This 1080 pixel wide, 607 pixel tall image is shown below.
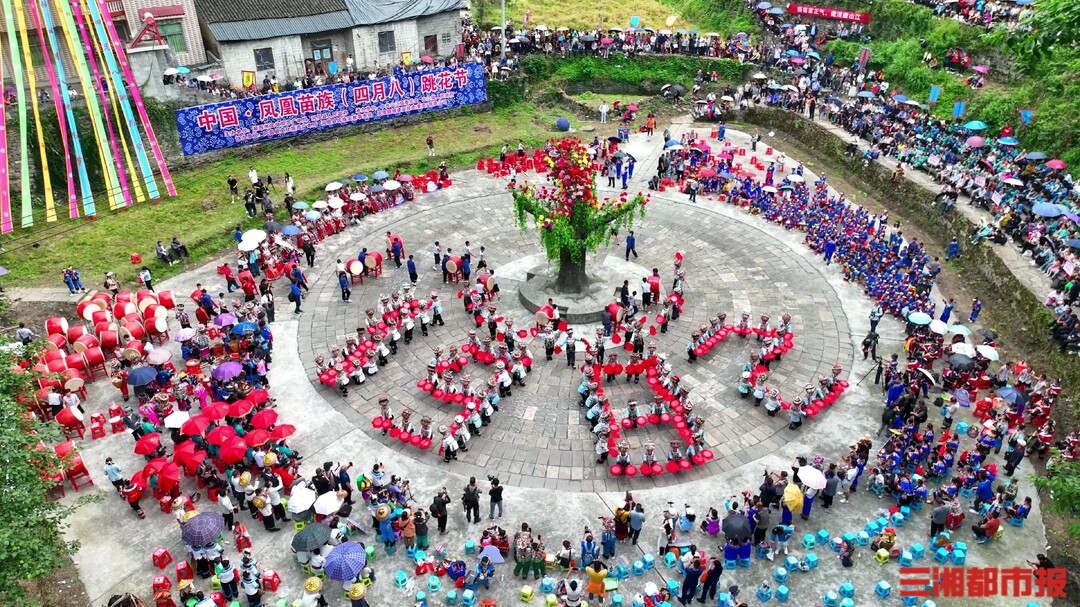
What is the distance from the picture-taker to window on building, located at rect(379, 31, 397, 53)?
155 feet

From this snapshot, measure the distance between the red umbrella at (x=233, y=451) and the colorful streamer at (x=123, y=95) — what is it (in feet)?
68.6

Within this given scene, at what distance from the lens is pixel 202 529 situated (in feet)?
55.3

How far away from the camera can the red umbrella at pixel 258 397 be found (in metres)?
21.9

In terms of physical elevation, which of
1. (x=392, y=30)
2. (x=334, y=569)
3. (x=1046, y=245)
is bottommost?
(x=334, y=569)

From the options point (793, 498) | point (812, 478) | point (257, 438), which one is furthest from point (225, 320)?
point (812, 478)

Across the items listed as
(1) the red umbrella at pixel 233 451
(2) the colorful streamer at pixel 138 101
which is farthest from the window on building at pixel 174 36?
(1) the red umbrella at pixel 233 451

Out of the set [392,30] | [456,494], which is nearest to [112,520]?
[456,494]

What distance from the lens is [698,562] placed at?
16281mm

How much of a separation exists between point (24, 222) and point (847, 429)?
113 feet

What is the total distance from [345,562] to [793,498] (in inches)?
427

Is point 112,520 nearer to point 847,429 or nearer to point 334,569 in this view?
point 334,569

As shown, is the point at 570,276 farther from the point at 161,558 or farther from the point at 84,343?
the point at 84,343

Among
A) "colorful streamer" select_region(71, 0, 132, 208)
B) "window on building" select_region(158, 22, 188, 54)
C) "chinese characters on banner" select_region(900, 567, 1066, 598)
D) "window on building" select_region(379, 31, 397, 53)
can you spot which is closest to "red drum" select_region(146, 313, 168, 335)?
"colorful streamer" select_region(71, 0, 132, 208)

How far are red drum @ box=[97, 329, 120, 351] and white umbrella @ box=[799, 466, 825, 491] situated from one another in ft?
73.3
